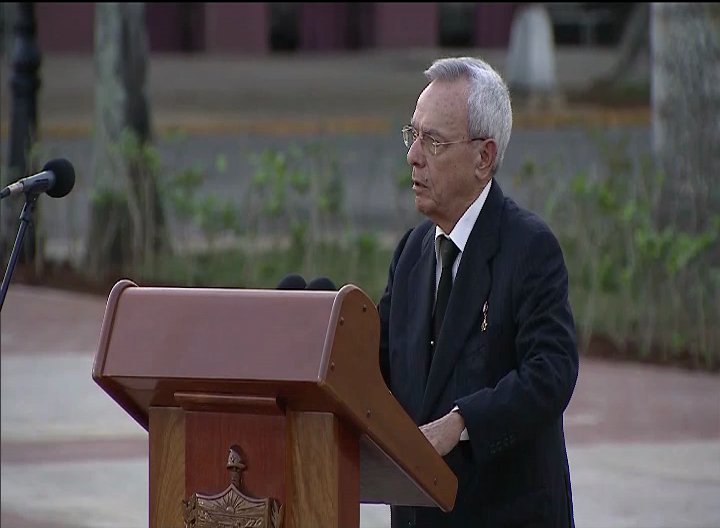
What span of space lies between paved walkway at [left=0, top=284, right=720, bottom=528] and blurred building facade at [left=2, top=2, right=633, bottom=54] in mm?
28649

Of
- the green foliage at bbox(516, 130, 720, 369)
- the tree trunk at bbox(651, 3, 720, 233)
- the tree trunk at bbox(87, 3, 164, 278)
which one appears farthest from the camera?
the tree trunk at bbox(87, 3, 164, 278)

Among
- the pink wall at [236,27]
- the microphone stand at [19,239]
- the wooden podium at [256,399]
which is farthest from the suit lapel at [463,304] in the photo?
the pink wall at [236,27]

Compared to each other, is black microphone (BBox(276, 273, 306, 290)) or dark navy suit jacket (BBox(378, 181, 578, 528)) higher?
black microphone (BBox(276, 273, 306, 290))

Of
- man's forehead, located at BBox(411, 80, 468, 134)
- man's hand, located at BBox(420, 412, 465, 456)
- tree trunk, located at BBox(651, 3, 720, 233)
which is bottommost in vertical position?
tree trunk, located at BBox(651, 3, 720, 233)

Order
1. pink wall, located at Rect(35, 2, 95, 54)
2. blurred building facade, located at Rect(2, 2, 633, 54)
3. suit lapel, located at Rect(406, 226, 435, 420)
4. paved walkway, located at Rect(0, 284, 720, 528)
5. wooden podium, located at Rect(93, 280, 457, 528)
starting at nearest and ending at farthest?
wooden podium, located at Rect(93, 280, 457, 528)
suit lapel, located at Rect(406, 226, 435, 420)
paved walkway, located at Rect(0, 284, 720, 528)
pink wall, located at Rect(35, 2, 95, 54)
blurred building facade, located at Rect(2, 2, 633, 54)

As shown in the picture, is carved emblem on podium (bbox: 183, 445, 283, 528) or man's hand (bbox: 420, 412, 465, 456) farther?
man's hand (bbox: 420, 412, 465, 456)

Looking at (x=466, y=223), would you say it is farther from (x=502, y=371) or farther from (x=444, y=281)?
(x=502, y=371)

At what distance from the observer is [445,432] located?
11.5ft

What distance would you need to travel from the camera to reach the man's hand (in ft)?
11.4

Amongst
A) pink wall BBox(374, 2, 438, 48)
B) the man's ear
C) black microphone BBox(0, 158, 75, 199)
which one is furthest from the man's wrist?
pink wall BBox(374, 2, 438, 48)

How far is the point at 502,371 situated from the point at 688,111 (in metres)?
8.06

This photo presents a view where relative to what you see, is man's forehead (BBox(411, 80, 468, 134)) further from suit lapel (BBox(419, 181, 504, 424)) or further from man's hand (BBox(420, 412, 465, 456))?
man's hand (BBox(420, 412, 465, 456))

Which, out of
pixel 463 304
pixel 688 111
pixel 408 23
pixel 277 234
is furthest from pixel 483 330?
pixel 408 23

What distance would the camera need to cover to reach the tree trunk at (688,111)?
36.4ft
